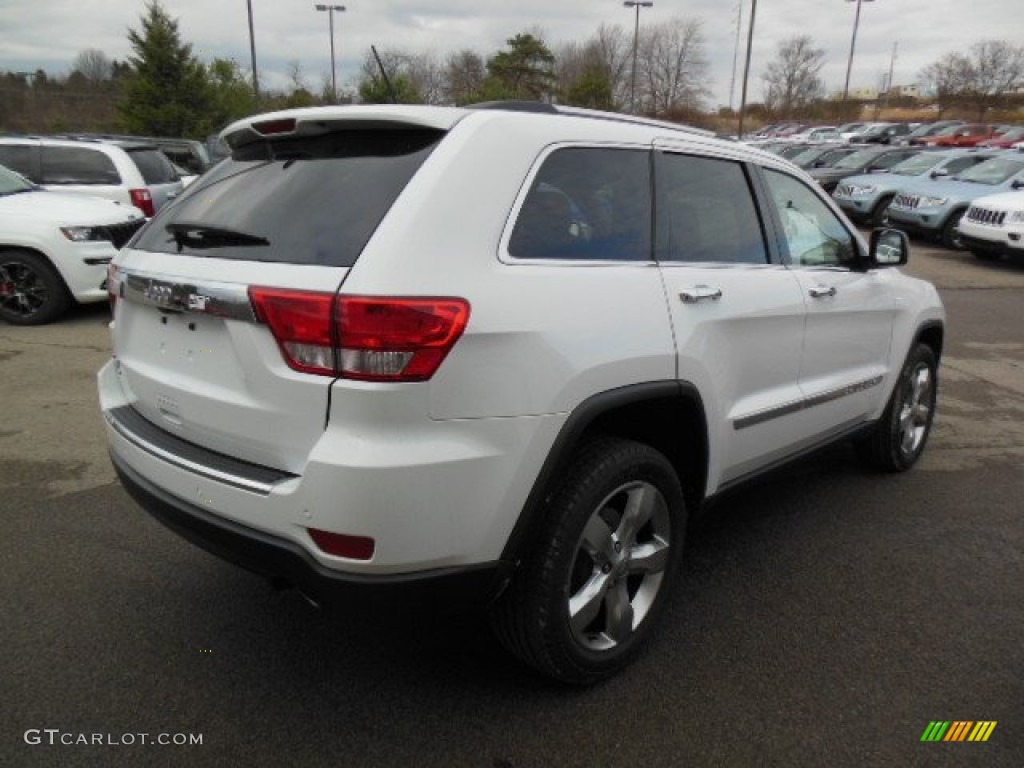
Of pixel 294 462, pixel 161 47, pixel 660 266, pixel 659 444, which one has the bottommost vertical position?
pixel 659 444

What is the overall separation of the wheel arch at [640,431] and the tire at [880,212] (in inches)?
617

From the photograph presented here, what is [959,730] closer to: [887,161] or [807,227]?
[807,227]

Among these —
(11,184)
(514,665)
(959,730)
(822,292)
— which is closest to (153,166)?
(11,184)

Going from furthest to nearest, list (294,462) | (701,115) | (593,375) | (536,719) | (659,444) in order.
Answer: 1. (701,115)
2. (659,444)
3. (536,719)
4. (593,375)
5. (294,462)

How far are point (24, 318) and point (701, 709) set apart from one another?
7677 millimetres

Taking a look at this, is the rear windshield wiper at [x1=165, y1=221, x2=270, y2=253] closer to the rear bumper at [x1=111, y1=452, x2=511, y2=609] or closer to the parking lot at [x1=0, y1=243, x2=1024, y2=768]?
the rear bumper at [x1=111, y1=452, x2=511, y2=609]

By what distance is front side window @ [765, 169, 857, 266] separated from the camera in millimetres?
3365

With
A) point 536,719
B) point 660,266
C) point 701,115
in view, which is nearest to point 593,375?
point 660,266

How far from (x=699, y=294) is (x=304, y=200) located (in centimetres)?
131

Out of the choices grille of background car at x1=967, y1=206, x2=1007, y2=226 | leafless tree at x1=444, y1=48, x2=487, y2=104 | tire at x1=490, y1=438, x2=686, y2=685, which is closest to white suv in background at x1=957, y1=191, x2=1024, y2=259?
grille of background car at x1=967, y1=206, x2=1007, y2=226

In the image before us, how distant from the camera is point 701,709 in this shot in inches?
95.6

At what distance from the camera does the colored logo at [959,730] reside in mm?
2332

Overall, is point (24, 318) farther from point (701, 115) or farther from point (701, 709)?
point (701, 115)

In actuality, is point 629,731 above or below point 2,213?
below
